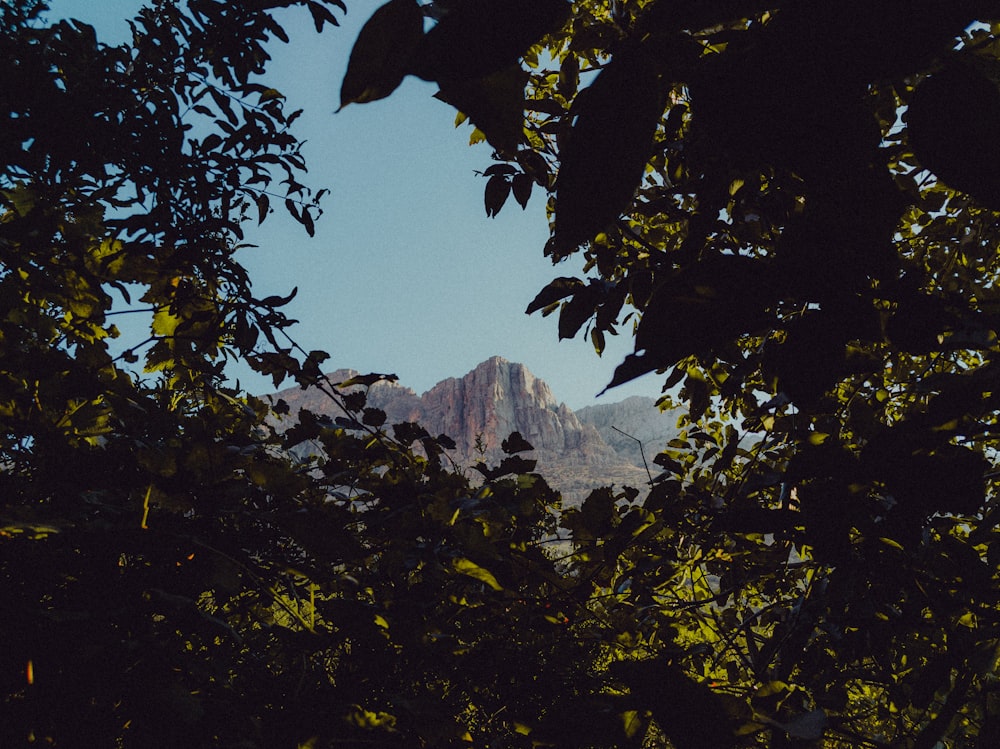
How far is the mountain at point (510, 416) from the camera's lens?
64.1 m

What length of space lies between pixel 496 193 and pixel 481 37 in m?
1.04

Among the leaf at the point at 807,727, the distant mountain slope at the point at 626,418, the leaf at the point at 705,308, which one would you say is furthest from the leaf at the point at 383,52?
the distant mountain slope at the point at 626,418

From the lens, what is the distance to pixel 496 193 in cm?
128

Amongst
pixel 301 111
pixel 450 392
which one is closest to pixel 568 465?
pixel 450 392

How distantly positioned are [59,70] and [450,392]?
6943cm

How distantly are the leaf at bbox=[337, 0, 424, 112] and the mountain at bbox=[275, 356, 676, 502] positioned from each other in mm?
61030

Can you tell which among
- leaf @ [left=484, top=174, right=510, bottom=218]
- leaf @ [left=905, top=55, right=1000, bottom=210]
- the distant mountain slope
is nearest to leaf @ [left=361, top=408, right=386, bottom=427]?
leaf @ [left=484, top=174, right=510, bottom=218]

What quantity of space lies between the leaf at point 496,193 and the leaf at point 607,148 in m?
0.97

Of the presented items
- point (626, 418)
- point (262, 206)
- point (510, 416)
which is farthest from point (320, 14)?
point (626, 418)

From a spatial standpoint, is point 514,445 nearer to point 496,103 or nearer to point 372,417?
point 372,417

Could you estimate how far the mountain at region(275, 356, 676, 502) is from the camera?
6412 cm

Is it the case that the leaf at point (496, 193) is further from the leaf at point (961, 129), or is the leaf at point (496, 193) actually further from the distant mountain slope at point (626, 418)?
the distant mountain slope at point (626, 418)

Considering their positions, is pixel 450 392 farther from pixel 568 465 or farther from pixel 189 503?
pixel 189 503

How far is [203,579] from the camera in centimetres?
104
